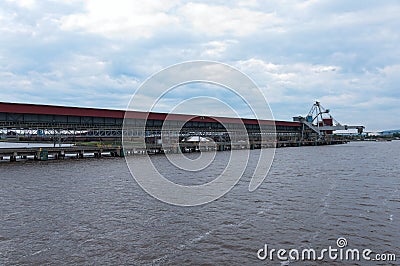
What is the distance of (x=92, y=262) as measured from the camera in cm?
932

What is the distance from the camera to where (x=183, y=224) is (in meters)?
13.0

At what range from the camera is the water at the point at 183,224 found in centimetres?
997

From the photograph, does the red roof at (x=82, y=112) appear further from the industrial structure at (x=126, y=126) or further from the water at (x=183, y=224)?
the water at (x=183, y=224)

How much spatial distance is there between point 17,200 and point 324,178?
2117cm

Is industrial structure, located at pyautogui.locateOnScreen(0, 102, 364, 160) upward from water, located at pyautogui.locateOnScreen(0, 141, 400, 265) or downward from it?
upward

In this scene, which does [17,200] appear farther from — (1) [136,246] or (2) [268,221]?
(2) [268,221]

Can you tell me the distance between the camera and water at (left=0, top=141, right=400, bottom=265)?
997 centimetres

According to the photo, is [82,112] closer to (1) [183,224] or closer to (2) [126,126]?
(2) [126,126]

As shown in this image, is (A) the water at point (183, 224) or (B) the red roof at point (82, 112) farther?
(B) the red roof at point (82, 112)

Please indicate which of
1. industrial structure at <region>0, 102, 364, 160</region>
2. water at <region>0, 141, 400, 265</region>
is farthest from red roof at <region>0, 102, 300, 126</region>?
water at <region>0, 141, 400, 265</region>

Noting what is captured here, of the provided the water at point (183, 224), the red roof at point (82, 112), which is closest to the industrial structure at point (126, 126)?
the red roof at point (82, 112)

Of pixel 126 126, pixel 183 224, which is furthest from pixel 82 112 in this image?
pixel 183 224

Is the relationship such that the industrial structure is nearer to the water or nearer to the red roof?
the red roof

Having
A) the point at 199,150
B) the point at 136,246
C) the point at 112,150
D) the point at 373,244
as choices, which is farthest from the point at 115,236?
the point at 199,150
